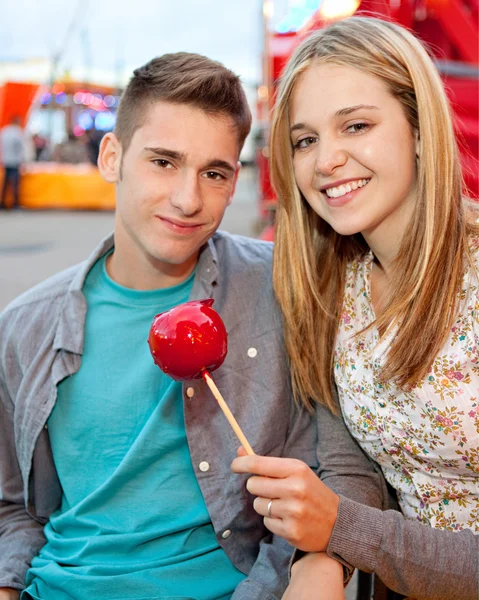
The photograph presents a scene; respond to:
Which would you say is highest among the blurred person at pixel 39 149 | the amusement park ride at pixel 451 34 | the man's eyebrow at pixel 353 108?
the amusement park ride at pixel 451 34

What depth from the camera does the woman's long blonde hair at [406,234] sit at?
166 centimetres

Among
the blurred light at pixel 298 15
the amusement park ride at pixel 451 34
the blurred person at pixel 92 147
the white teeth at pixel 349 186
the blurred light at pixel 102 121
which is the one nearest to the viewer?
the white teeth at pixel 349 186

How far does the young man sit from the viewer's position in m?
1.81

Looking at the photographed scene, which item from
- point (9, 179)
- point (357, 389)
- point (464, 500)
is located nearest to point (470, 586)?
point (464, 500)

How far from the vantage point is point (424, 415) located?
1.66 metres

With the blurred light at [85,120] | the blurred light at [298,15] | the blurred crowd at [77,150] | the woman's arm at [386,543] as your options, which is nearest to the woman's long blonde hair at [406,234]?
the woman's arm at [386,543]

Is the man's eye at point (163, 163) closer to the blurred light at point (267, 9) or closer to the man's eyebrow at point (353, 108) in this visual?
the man's eyebrow at point (353, 108)

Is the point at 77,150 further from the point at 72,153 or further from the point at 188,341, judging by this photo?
the point at 188,341

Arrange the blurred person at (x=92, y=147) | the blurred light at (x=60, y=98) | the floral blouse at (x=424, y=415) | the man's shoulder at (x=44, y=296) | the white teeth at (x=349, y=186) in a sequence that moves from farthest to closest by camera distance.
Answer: the blurred light at (x=60, y=98) → the blurred person at (x=92, y=147) → the man's shoulder at (x=44, y=296) → the white teeth at (x=349, y=186) → the floral blouse at (x=424, y=415)

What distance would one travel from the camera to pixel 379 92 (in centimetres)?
168

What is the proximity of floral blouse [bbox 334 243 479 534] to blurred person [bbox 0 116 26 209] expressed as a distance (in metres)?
13.6

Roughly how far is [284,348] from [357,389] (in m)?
0.26

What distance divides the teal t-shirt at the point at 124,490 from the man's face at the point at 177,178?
0.21 metres

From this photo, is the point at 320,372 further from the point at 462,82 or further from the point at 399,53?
the point at 462,82
